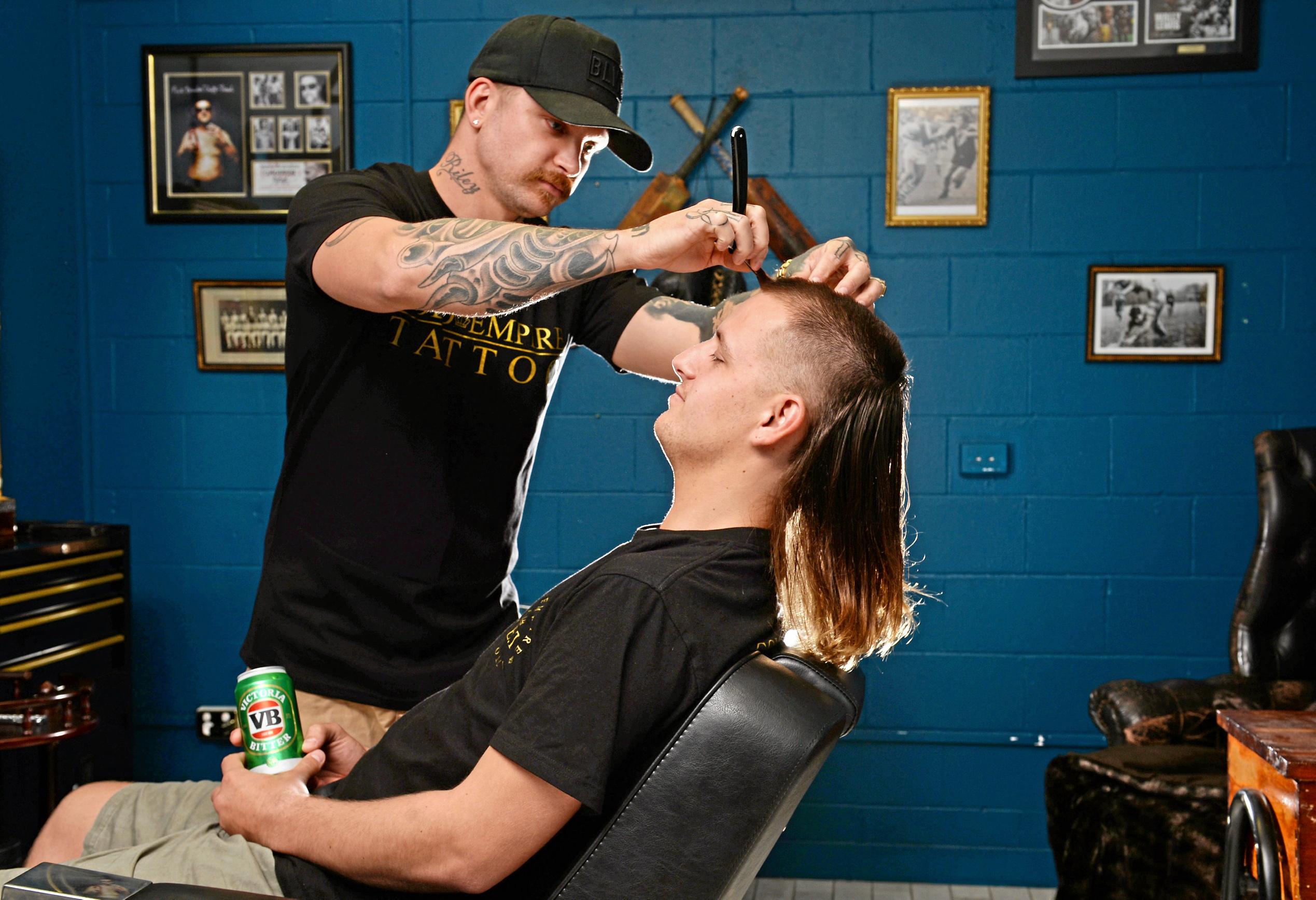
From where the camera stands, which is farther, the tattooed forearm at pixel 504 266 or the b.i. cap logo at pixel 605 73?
the b.i. cap logo at pixel 605 73

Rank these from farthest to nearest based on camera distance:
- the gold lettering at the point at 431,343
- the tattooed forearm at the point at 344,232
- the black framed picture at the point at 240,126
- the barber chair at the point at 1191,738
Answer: the black framed picture at the point at 240,126 → the barber chair at the point at 1191,738 → the gold lettering at the point at 431,343 → the tattooed forearm at the point at 344,232

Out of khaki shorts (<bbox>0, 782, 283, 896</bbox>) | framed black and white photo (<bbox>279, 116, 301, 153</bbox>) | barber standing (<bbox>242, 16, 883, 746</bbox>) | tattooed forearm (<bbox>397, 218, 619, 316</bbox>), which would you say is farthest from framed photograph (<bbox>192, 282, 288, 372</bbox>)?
tattooed forearm (<bbox>397, 218, 619, 316</bbox>)

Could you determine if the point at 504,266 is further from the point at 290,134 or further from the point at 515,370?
the point at 290,134

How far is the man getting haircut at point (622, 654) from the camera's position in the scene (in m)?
1.12

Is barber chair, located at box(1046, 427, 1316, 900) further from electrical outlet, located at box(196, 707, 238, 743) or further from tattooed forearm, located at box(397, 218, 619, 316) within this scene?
electrical outlet, located at box(196, 707, 238, 743)

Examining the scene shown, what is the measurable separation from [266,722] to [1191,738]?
228 centimetres

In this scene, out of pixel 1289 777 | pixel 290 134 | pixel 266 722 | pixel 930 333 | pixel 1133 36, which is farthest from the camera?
pixel 290 134

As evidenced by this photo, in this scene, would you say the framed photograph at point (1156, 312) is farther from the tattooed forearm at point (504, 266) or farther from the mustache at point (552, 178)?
the tattooed forearm at point (504, 266)

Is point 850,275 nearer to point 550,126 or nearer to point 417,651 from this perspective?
point 550,126

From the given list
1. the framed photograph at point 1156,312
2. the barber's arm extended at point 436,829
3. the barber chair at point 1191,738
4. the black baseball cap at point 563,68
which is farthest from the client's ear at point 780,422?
the framed photograph at point 1156,312

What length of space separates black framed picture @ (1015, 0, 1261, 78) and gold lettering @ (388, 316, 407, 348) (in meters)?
2.32

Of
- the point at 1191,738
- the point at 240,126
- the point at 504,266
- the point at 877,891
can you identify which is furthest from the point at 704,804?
the point at 240,126

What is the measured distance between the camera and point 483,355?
181 cm

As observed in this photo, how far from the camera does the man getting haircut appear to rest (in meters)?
1.12
